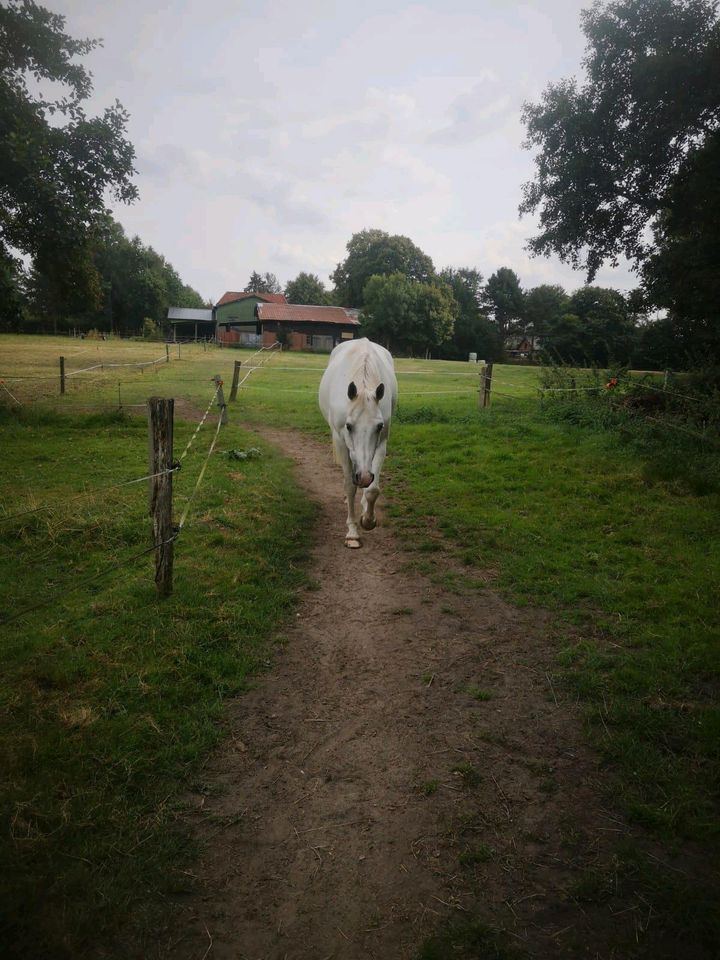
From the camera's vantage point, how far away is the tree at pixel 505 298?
230ft

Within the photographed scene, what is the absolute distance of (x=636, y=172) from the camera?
16297 mm

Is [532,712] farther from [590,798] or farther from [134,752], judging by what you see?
[134,752]

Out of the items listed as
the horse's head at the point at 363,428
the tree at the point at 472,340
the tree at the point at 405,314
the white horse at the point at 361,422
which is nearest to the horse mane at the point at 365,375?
the white horse at the point at 361,422

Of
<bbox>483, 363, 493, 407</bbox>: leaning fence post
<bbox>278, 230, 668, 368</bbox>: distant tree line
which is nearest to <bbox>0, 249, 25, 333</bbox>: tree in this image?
<bbox>483, 363, 493, 407</bbox>: leaning fence post

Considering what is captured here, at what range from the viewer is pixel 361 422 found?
17.8ft

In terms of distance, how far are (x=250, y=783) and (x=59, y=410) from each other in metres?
12.8

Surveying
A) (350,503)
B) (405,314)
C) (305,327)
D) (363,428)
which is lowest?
(350,503)

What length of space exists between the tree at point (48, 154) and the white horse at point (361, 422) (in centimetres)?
924

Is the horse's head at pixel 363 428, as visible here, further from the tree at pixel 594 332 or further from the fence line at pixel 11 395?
the tree at pixel 594 332

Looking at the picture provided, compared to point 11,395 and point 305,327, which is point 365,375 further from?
point 305,327

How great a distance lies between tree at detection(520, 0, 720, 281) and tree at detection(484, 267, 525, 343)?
5427cm

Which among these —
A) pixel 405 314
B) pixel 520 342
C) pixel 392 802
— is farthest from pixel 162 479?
pixel 520 342

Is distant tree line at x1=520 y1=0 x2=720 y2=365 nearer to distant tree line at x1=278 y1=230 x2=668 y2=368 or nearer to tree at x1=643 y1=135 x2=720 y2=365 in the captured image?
tree at x1=643 y1=135 x2=720 y2=365

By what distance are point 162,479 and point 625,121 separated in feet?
62.9
